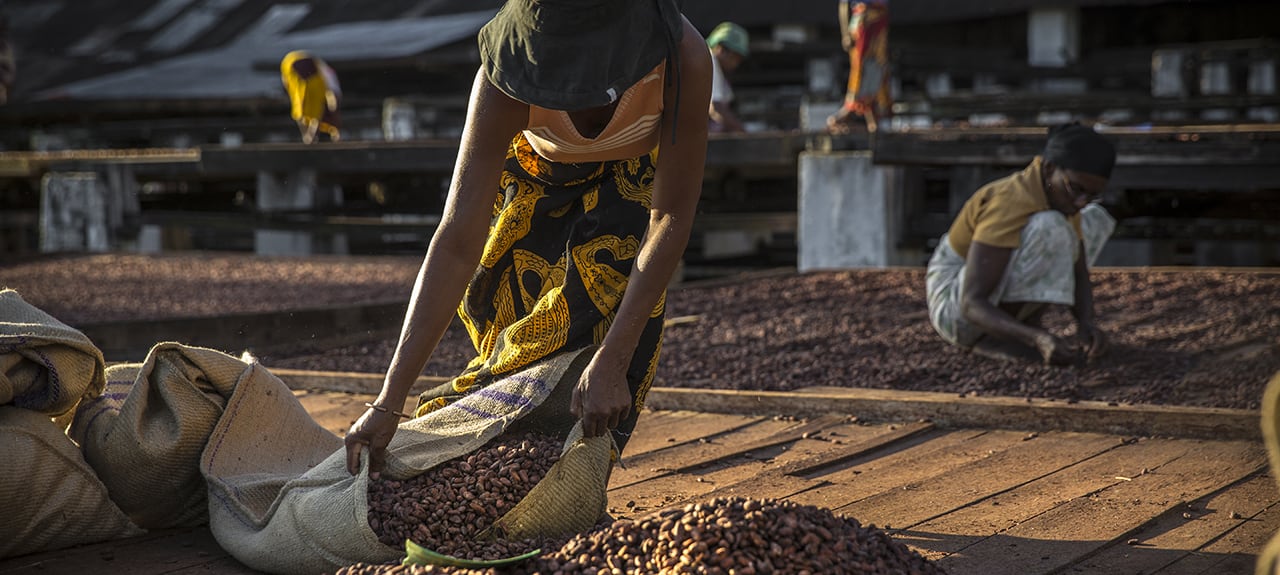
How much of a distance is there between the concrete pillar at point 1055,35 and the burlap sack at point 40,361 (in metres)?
14.5

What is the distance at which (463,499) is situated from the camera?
2398 mm

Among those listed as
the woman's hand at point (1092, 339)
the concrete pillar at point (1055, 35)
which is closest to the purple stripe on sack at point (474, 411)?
the woman's hand at point (1092, 339)

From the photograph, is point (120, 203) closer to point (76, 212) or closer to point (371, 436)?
point (76, 212)

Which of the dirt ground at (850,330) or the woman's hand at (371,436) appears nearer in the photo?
the woman's hand at (371,436)

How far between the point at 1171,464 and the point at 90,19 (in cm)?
2746

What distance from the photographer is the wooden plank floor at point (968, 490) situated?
7.93ft

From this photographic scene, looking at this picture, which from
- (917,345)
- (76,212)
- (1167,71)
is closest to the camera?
(917,345)

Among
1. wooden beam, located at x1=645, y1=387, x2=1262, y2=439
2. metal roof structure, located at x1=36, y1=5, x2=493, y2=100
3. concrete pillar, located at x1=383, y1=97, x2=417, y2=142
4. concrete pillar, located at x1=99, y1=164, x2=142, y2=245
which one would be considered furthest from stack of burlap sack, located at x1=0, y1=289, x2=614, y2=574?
metal roof structure, located at x1=36, y1=5, x2=493, y2=100

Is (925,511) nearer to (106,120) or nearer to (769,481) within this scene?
(769,481)

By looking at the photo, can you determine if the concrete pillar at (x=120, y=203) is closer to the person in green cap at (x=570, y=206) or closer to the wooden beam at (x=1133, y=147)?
the wooden beam at (x=1133, y=147)

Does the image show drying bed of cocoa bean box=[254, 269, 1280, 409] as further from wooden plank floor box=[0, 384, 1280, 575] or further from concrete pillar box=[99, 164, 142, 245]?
concrete pillar box=[99, 164, 142, 245]

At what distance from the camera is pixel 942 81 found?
51.5ft

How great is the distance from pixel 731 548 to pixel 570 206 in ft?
3.37

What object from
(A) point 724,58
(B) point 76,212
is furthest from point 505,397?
(B) point 76,212
